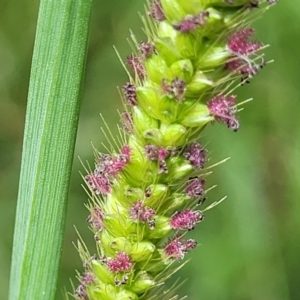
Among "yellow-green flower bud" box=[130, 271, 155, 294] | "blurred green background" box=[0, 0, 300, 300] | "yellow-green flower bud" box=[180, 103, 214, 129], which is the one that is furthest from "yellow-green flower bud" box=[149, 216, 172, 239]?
"blurred green background" box=[0, 0, 300, 300]

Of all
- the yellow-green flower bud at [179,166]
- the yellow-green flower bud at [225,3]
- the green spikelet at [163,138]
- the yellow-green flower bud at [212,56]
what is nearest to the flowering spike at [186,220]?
the green spikelet at [163,138]

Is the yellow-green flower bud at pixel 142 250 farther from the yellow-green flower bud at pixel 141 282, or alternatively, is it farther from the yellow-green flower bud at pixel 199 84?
the yellow-green flower bud at pixel 199 84

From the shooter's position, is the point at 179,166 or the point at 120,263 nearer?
the point at 179,166

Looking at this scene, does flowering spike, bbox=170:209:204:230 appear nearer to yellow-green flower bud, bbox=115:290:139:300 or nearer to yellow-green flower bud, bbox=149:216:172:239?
yellow-green flower bud, bbox=149:216:172:239

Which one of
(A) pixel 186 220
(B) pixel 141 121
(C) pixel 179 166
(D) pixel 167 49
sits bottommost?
(A) pixel 186 220

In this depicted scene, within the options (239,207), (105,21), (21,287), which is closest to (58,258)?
(21,287)

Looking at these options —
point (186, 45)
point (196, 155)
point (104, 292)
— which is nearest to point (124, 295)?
point (104, 292)

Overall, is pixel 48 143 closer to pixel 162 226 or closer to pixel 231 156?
pixel 162 226
